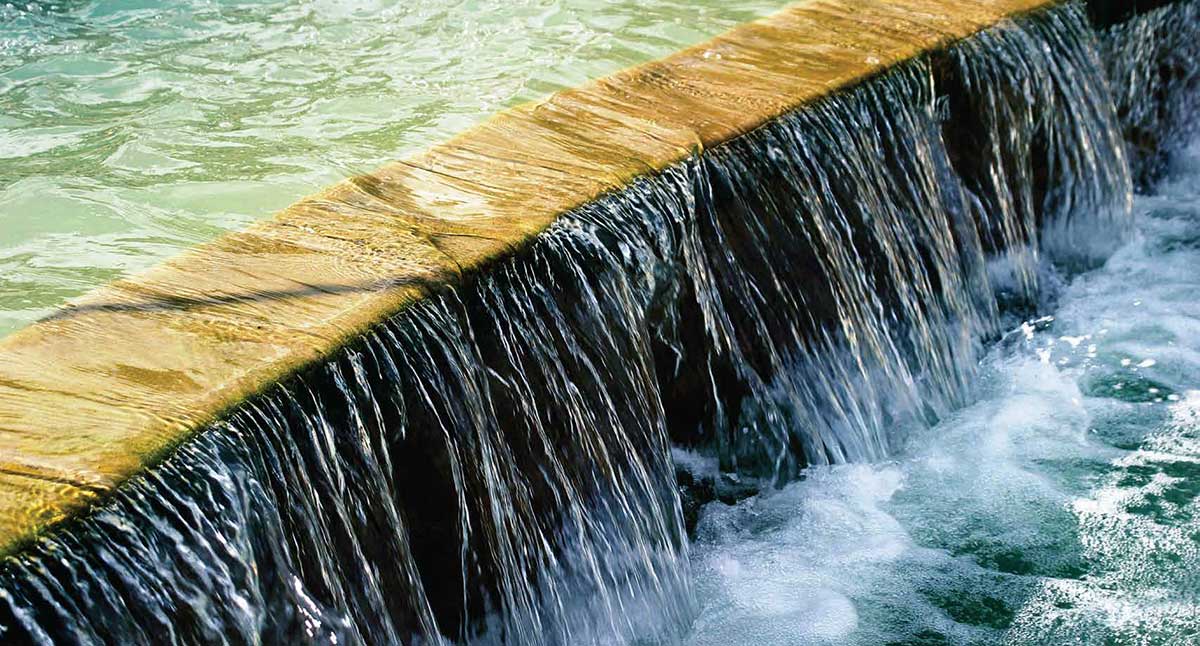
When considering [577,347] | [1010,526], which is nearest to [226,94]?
[577,347]

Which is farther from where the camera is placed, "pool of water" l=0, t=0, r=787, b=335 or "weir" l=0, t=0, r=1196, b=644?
"pool of water" l=0, t=0, r=787, b=335

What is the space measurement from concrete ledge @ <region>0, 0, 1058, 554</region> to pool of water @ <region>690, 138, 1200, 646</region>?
49.8 inches

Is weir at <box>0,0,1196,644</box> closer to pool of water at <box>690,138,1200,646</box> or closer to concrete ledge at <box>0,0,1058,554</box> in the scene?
concrete ledge at <box>0,0,1058,554</box>

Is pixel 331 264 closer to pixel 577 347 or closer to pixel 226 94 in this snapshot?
pixel 577 347

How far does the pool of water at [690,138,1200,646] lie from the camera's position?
3809 millimetres

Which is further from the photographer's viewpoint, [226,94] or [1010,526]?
[226,94]

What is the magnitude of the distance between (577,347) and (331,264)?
2.41 feet

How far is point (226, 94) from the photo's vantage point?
5098 mm

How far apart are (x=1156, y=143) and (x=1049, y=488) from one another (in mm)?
3242

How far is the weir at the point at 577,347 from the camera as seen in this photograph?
8.77ft

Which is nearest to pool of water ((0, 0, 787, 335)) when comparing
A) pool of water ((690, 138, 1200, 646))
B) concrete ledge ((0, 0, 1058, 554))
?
concrete ledge ((0, 0, 1058, 554))

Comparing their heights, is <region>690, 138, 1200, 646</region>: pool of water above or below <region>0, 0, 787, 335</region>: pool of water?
A: below

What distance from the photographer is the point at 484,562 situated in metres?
3.44

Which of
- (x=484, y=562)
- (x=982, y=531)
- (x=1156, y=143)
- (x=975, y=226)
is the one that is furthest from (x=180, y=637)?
(x=1156, y=143)
